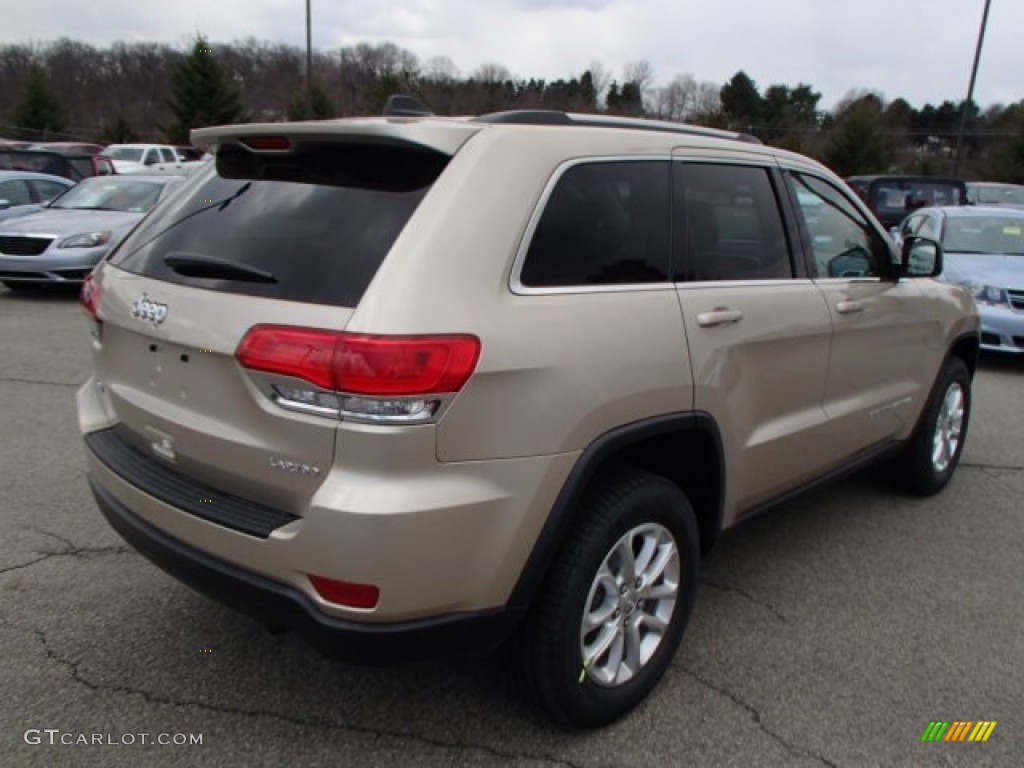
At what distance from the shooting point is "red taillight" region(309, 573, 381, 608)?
2.01 metres

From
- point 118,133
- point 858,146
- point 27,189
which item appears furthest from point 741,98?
point 27,189

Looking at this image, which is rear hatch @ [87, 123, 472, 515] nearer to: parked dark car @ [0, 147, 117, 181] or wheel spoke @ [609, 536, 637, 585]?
wheel spoke @ [609, 536, 637, 585]

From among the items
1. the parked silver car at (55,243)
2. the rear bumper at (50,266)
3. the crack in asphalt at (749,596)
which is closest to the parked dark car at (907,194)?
the parked silver car at (55,243)

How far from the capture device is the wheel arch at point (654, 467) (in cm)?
221

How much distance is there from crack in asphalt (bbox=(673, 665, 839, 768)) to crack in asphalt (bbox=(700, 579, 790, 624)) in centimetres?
57

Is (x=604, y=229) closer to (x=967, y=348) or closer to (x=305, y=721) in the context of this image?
(x=305, y=721)

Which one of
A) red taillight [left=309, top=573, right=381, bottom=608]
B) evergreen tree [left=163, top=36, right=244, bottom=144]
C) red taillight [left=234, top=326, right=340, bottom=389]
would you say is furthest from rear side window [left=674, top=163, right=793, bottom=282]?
evergreen tree [left=163, top=36, right=244, bottom=144]

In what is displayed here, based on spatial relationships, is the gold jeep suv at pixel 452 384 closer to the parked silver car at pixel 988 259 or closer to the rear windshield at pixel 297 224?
the rear windshield at pixel 297 224

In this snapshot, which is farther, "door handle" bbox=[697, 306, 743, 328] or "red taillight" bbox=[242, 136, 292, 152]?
"door handle" bbox=[697, 306, 743, 328]

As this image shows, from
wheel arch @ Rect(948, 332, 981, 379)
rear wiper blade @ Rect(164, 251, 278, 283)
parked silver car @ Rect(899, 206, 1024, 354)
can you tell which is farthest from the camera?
parked silver car @ Rect(899, 206, 1024, 354)

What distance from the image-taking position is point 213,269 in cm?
227

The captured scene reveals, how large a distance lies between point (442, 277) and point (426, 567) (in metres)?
0.71

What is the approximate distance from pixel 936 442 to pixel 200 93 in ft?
136

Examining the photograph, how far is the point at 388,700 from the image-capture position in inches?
104
